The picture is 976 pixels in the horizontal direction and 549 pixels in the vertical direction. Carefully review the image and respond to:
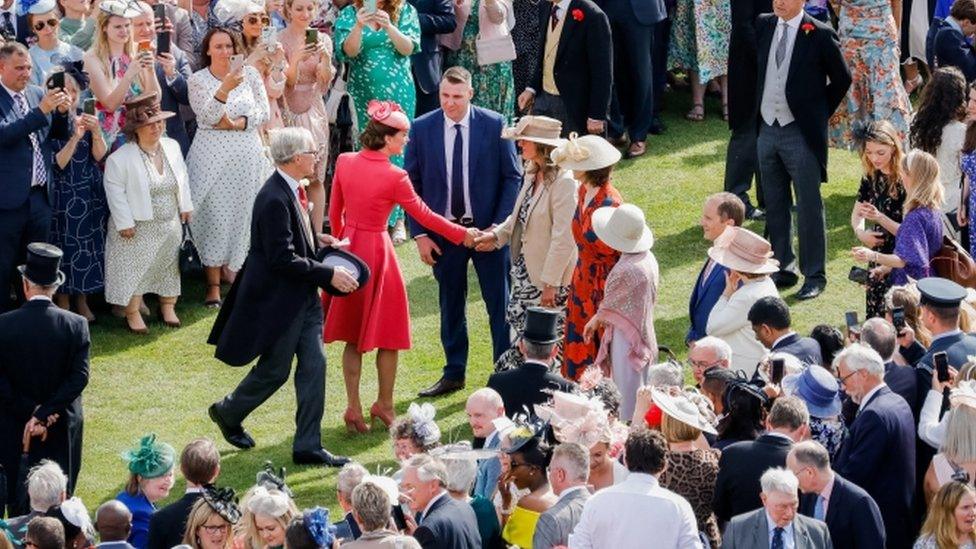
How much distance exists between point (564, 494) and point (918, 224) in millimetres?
4288

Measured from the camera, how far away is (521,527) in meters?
9.28

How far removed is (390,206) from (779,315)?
110 inches

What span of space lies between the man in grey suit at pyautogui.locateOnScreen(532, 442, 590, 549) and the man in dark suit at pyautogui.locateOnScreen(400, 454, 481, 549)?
1.02 ft

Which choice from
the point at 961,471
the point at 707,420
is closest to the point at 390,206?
the point at 707,420

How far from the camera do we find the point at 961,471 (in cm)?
948

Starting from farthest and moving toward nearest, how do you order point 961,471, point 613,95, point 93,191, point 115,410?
1. point 613,95
2. point 93,191
3. point 115,410
4. point 961,471

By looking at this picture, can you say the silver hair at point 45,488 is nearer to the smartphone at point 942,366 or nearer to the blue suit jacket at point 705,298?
the blue suit jacket at point 705,298

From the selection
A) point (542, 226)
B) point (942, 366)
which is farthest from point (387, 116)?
point (942, 366)

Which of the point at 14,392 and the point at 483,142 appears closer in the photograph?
the point at 14,392

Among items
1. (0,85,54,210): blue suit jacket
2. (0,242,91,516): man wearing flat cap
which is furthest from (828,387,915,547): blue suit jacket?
(0,85,54,210): blue suit jacket

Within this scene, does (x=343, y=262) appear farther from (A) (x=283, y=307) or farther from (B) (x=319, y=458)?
(B) (x=319, y=458)

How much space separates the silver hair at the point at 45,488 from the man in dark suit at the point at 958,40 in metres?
9.00

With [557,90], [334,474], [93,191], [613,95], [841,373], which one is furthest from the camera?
[613,95]

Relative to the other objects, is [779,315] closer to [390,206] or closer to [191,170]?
[390,206]
